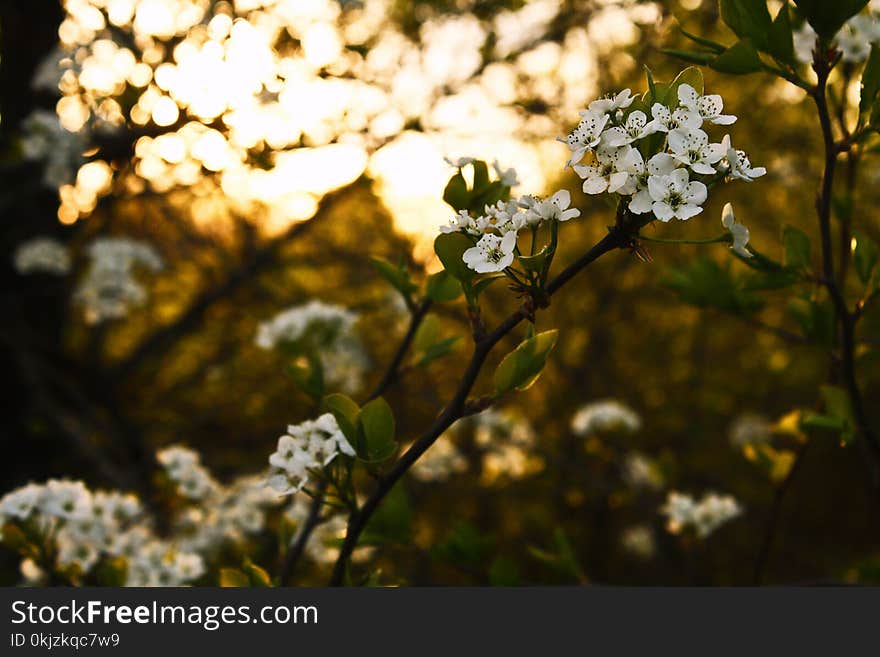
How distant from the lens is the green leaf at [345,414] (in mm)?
1261

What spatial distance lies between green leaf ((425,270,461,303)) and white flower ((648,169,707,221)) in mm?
574

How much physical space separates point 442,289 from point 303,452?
16.3 inches

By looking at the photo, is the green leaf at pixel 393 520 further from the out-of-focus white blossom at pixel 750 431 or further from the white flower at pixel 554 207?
the out-of-focus white blossom at pixel 750 431

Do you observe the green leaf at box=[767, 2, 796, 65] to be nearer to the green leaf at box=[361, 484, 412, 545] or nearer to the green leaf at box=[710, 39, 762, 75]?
the green leaf at box=[710, 39, 762, 75]

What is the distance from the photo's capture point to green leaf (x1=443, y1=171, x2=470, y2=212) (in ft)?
4.68

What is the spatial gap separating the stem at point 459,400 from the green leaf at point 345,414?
0.08 metres

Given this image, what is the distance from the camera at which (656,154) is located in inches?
42.2

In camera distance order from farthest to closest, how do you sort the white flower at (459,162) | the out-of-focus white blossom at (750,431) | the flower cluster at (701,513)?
the out-of-focus white blossom at (750,431) → the flower cluster at (701,513) → the white flower at (459,162)

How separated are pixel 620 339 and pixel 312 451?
5035mm

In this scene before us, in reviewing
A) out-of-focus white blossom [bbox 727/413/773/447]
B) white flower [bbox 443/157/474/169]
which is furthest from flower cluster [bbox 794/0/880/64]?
out-of-focus white blossom [bbox 727/413/773/447]

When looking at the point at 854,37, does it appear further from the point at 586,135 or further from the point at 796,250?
the point at 586,135

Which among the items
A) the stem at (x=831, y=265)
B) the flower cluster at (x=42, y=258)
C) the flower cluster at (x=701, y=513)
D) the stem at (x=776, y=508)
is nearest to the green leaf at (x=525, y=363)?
the stem at (x=831, y=265)

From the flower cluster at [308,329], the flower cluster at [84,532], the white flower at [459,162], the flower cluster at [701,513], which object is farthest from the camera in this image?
the flower cluster at [701,513]

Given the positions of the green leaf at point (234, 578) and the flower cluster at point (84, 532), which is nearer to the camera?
the green leaf at point (234, 578)
